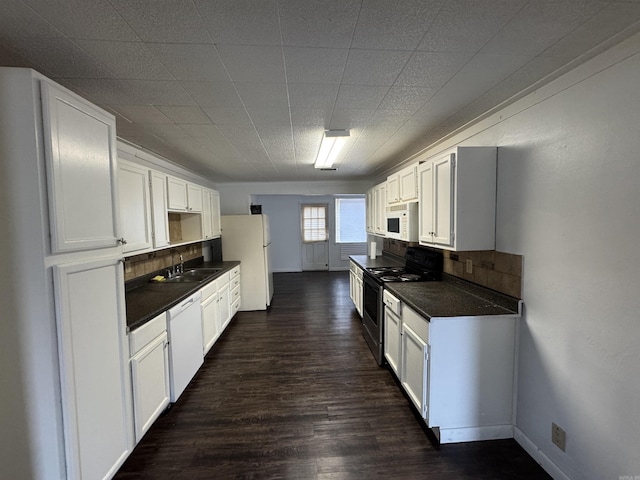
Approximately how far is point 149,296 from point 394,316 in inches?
89.3

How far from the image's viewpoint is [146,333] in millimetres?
2035

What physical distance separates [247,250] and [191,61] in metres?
3.71

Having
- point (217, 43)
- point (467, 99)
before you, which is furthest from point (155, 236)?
point (467, 99)

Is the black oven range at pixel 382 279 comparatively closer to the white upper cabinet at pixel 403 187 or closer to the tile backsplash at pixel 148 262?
the white upper cabinet at pixel 403 187

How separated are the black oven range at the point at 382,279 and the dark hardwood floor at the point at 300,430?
24cm

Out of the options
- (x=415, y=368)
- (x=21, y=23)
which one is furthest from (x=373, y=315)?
(x=21, y=23)

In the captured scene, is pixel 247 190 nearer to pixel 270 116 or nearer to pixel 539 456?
pixel 270 116

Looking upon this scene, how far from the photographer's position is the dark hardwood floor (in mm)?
1814

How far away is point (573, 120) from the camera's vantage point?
1.59m

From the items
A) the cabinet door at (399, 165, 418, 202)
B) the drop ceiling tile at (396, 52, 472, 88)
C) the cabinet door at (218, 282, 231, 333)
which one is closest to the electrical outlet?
the cabinet door at (399, 165, 418, 202)

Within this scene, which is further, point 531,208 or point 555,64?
point 531,208

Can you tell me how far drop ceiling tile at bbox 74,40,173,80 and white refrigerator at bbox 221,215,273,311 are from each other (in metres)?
3.37

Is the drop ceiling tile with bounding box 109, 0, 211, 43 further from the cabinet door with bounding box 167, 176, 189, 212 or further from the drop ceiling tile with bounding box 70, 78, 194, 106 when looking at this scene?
the cabinet door with bounding box 167, 176, 189, 212

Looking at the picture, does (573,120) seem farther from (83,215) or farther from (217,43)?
(83,215)
